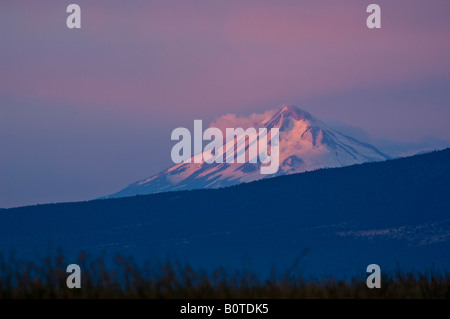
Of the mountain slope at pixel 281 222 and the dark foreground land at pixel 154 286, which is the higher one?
the mountain slope at pixel 281 222

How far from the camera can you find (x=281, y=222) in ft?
300

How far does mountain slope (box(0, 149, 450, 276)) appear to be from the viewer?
76.8m

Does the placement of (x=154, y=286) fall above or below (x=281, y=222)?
below

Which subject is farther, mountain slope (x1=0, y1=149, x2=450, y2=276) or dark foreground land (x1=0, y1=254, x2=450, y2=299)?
mountain slope (x1=0, y1=149, x2=450, y2=276)

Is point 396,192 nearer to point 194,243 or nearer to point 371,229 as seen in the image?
point 371,229

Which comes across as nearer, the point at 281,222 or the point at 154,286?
the point at 154,286

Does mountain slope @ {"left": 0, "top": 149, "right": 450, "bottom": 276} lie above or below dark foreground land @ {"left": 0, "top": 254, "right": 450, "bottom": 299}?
above

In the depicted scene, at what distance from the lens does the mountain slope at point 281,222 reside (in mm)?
76812

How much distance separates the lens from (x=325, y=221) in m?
87.9

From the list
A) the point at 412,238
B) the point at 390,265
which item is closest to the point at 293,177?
the point at 412,238

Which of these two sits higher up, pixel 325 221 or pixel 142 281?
pixel 325 221

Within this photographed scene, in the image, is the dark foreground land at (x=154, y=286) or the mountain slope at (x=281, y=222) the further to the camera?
the mountain slope at (x=281, y=222)
